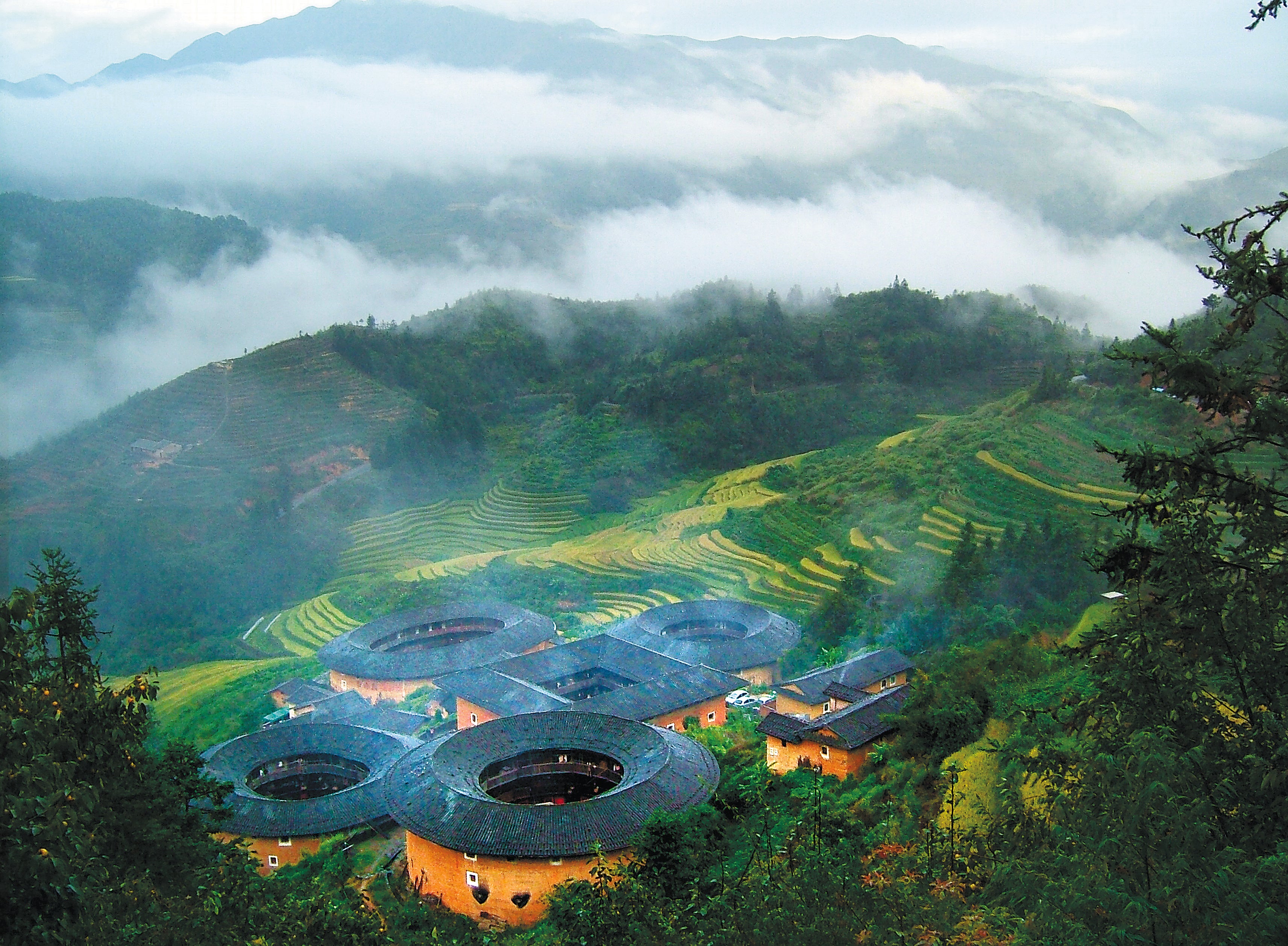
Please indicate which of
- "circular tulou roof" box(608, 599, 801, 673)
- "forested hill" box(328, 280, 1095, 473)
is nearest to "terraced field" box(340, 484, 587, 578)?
"forested hill" box(328, 280, 1095, 473)

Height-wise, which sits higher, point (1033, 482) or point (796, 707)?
point (1033, 482)

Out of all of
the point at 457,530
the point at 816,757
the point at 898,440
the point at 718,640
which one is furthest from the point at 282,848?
the point at 898,440

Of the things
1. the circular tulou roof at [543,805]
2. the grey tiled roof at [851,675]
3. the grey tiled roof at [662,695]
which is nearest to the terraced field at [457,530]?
the grey tiled roof at [662,695]

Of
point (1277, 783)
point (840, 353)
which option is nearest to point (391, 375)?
point (840, 353)

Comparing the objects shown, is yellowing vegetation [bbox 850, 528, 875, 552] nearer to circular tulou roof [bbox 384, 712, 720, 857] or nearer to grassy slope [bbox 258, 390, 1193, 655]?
grassy slope [bbox 258, 390, 1193, 655]

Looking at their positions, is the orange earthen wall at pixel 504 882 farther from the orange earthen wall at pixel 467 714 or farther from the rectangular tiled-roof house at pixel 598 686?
the orange earthen wall at pixel 467 714

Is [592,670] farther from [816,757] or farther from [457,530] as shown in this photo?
[457,530]
